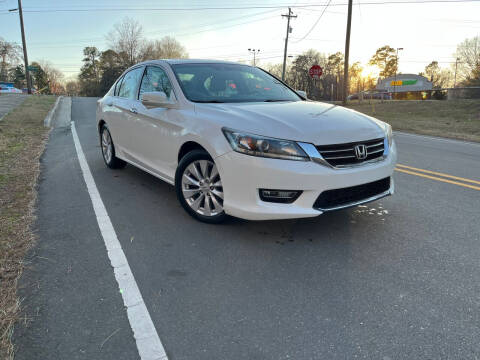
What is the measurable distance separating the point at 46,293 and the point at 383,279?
2349 mm

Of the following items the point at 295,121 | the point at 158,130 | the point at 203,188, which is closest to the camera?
the point at 295,121

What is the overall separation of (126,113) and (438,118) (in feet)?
60.0

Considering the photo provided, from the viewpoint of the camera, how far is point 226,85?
14.2 ft

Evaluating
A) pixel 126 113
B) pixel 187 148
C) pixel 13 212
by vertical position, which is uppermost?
pixel 126 113

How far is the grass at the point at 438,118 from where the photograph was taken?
1368 cm

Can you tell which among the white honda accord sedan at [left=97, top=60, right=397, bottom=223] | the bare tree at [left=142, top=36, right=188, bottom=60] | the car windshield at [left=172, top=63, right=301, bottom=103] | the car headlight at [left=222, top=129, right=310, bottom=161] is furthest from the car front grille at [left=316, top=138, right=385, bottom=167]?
the bare tree at [left=142, top=36, right=188, bottom=60]

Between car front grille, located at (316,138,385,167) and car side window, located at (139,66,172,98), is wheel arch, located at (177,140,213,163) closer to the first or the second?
car side window, located at (139,66,172,98)

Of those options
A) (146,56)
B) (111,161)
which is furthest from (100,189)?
(146,56)

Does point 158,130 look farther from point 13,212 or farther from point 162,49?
point 162,49

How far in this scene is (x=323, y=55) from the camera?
79.6m

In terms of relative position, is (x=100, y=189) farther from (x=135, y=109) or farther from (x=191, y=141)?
(x=191, y=141)

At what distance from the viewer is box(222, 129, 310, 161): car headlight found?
3.03 m

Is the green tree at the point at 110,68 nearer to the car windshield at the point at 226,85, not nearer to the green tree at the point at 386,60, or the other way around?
the green tree at the point at 386,60

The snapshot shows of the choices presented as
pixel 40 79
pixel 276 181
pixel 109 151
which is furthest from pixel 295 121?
pixel 40 79
